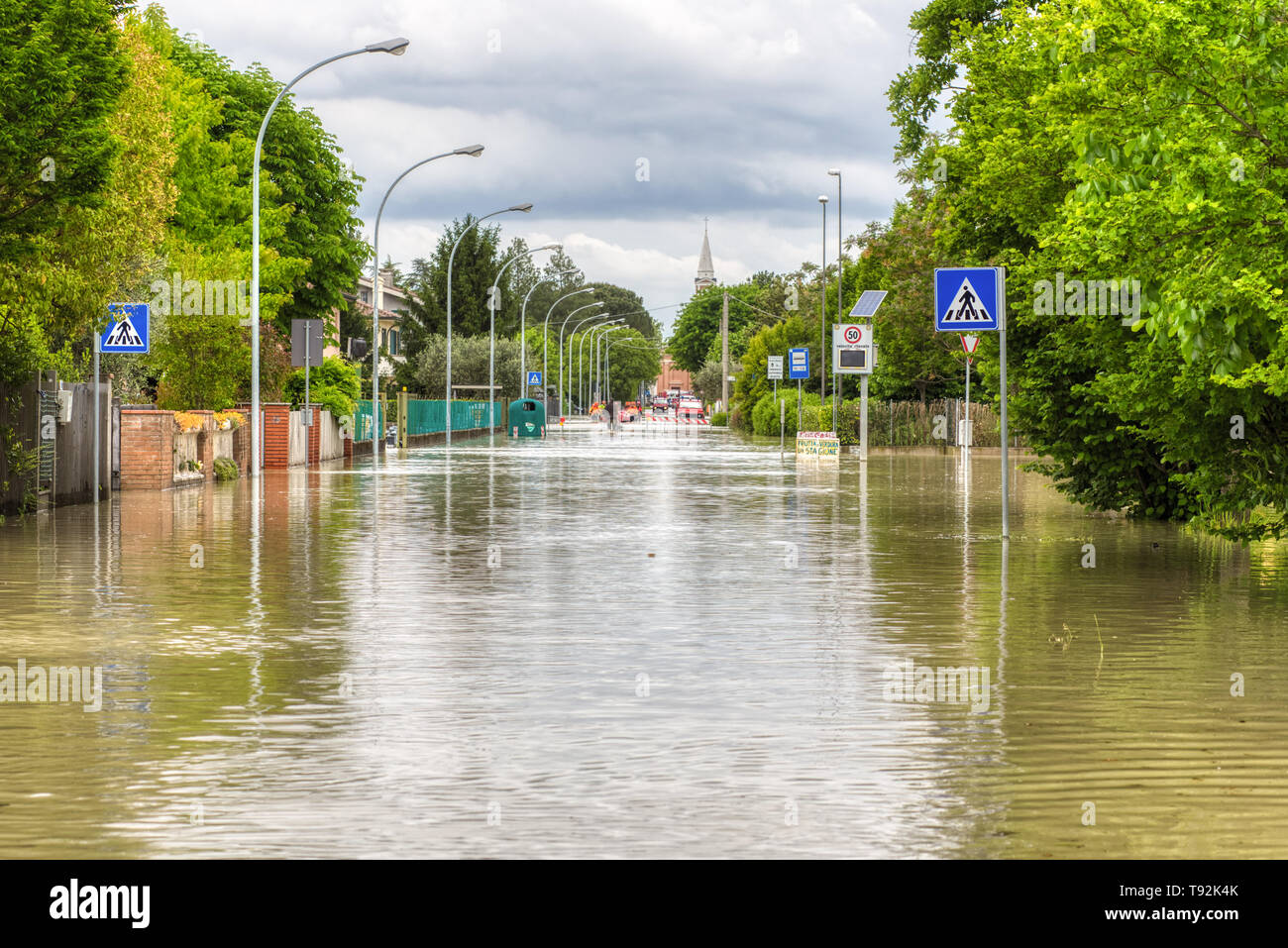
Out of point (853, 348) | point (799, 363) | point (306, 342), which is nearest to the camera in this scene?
point (306, 342)

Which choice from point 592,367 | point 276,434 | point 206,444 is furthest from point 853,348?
point 592,367

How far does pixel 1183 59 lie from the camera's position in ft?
45.3

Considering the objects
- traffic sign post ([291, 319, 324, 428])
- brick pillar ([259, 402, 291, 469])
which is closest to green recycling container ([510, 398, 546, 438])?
brick pillar ([259, 402, 291, 469])

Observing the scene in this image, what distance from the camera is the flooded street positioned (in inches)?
270

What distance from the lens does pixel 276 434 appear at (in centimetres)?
4531

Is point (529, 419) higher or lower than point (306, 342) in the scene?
lower

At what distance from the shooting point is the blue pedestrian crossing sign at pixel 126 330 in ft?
91.0

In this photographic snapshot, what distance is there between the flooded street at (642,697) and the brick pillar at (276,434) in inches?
893

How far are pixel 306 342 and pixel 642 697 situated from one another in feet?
108

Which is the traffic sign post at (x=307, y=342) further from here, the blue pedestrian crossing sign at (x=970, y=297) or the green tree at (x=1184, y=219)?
the green tree at (x=1184, y=219)

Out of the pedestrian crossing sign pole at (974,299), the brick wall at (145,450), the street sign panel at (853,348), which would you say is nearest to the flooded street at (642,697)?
the pedestrian crossing sign pole at (974,299)

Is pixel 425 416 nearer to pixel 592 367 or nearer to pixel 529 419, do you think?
pixel 529 419
